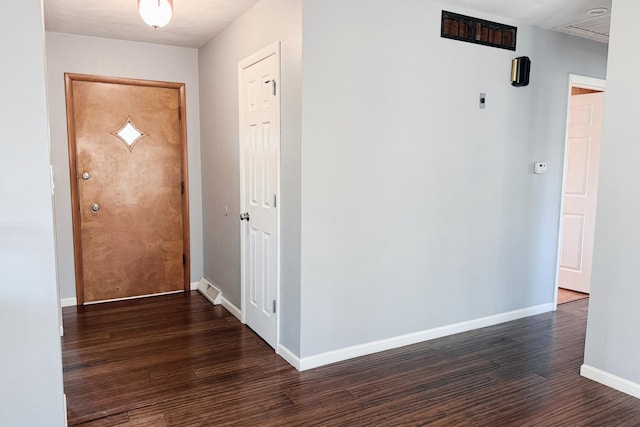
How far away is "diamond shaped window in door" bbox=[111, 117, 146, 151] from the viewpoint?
4.25 metres

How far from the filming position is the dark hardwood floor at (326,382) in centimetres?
239

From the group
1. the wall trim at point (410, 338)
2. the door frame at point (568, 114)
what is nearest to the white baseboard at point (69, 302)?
the wall trim at point (410, 338)

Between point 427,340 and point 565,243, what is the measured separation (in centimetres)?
241

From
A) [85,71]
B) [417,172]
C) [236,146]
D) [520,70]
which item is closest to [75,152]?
[85,71]

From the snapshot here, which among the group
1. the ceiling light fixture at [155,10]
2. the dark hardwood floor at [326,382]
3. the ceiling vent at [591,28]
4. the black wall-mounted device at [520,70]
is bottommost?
the dark hardwood floor at [326,382]

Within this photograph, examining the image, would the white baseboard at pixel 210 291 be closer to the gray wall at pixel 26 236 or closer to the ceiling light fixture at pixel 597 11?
the gray wall at pixel 26 236

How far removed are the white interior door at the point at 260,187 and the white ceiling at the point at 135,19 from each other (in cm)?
43

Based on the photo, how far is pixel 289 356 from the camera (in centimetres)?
301

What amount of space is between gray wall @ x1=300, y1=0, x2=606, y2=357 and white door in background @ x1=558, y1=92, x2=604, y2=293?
78cm

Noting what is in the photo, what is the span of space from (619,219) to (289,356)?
2244mm

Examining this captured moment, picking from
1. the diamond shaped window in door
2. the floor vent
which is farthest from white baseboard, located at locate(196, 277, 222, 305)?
the diamond shaped window in door

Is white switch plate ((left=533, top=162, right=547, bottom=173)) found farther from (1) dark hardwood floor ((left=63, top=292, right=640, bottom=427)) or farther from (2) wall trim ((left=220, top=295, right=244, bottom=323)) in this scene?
(2) wall trim ((left=220, top=295, right=244, bottom=323))

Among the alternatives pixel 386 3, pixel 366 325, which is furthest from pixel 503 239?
pixel 386 3

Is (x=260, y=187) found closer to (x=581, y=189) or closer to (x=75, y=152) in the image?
(x=75, y=152)
